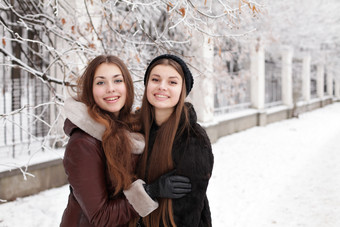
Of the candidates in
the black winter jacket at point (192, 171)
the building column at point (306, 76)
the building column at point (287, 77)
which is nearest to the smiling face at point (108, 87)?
the black winter jacket at point (192, 171)

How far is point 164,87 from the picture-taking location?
1.96 m

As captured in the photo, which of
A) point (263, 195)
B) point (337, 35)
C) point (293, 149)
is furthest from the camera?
point (337, 35)

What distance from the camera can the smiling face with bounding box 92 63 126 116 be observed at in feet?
6.26

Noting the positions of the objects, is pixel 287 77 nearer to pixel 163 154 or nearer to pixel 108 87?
pixel 163 154

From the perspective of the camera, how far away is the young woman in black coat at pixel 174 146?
6.17ft

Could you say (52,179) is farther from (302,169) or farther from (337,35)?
(337,35)

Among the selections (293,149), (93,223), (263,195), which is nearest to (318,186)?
(263,195)

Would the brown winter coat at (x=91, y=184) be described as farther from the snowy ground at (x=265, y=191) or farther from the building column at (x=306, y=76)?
the building column at (x=306, y=76)

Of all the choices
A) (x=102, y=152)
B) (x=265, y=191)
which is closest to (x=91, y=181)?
(x=102, y=152)

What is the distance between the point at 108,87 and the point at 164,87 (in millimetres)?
342

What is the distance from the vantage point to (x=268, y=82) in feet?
49.6

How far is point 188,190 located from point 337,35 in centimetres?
2281

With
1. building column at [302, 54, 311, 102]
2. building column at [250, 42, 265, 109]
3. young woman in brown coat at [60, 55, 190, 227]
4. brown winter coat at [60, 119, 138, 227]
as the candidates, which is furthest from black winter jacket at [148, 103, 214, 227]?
building column at [302, 54, 311, 102]

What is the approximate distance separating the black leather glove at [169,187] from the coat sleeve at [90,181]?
0.64 feet
